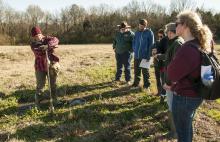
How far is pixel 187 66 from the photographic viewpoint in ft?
15.1

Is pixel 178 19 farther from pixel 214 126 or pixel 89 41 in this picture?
pixel 89 41

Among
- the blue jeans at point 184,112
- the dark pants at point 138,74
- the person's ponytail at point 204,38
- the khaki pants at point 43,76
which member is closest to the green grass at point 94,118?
the dark pants at point 138,74

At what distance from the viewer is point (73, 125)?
7.91m

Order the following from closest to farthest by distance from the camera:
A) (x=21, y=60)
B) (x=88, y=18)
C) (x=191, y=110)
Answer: (x=191, y=110), (x=21, y=60), (x=88, y=18)

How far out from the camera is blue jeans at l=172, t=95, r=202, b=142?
4.86 metres

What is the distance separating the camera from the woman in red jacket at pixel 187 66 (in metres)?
4.60

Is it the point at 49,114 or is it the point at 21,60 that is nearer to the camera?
the point at 49,114

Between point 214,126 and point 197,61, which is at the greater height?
point 197,61

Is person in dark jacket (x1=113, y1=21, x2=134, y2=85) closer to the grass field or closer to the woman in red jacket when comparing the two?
the grass field

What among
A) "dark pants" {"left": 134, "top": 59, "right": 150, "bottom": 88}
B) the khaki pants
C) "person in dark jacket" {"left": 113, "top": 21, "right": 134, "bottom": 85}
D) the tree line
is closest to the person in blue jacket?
"dark pants" {"left": 134, "top": 59, "right": 150, "bottom": 88}

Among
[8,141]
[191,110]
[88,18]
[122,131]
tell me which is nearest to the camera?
[191,110]

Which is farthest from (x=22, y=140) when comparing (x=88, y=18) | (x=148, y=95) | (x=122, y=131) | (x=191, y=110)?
(x=88, y=18)

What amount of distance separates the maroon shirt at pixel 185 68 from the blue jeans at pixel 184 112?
10cm

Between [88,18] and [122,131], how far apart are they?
51032 millimetres
